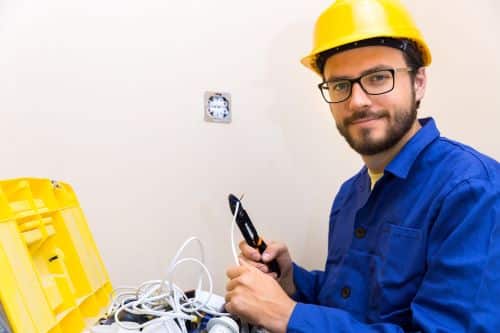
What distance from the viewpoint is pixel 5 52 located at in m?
0.90

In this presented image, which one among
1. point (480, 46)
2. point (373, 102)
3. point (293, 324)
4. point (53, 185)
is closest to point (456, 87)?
point (480, 46)

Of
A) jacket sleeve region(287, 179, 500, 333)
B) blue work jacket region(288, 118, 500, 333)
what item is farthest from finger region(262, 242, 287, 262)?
jacket sleeve region(287, 179, 500, 333)

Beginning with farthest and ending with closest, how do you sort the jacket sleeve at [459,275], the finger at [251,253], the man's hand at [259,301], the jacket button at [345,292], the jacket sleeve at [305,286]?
the jacket sleeve at [305,286] → the finger at [251,253] → the jacket button at [345,292] → the man's hand at [259,301] → the jacket sleeve at [459,275]

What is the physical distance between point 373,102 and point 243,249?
432mm

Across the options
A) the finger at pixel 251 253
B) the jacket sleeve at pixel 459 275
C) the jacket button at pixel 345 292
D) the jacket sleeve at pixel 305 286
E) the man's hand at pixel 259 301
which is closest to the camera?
the jacket sleeve at pixel 459 275

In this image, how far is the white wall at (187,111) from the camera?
0.94 meters

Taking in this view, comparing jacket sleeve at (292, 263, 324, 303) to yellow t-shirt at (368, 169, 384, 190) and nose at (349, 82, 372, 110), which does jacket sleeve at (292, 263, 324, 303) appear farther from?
nose at (349, 82, 372, 110)

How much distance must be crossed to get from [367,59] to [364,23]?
0.24 feet

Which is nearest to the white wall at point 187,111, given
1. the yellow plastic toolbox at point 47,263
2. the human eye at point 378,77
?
the yellow plastic toolbox at point 47,263

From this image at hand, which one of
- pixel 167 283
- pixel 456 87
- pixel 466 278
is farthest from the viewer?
pixel 456 87

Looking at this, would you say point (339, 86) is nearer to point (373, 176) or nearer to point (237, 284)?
point (373, 176)

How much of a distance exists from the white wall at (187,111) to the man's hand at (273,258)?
0.65ft

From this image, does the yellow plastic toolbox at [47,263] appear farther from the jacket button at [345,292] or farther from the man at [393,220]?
the jacket button at [345,292]

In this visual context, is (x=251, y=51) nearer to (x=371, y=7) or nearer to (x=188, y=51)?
(x=188, y=51)
